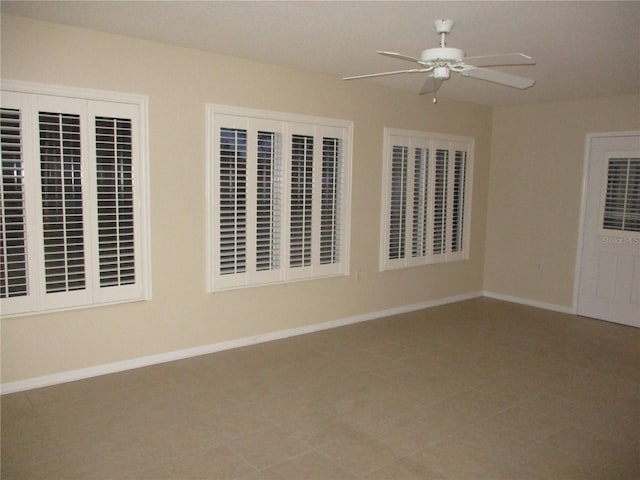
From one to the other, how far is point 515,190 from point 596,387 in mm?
3178

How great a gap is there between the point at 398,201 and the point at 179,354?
112 inches

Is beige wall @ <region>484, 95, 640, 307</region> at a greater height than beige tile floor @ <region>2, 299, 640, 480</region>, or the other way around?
beige wall @ <region>484, 95, 640, 307</region>

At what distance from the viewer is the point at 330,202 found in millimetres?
5152

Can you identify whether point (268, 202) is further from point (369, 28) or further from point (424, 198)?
point (424, 198)

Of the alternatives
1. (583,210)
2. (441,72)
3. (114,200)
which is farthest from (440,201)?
(114,200)

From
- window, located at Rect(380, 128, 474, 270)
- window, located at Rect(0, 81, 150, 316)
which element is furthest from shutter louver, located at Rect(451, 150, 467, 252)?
window, located at Rect(0, 81, 150, 316)

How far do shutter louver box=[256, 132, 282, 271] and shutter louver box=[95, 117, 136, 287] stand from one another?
1116 mm

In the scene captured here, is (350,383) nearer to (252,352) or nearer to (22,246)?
(252,352)

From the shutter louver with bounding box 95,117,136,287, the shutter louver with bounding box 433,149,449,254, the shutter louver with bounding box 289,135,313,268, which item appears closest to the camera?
the shutter louver with bounding box 95,117,136,287

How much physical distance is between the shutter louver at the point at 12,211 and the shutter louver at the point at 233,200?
1.48 meters

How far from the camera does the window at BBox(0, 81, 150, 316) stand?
134 inches

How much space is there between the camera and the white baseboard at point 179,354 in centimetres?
364

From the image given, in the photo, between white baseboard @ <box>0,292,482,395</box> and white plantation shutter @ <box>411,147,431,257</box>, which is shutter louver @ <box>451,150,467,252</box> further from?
white baseboard @ <box>0,292,482,395</box>

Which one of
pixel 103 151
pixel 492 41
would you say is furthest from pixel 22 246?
pixel 492 41
